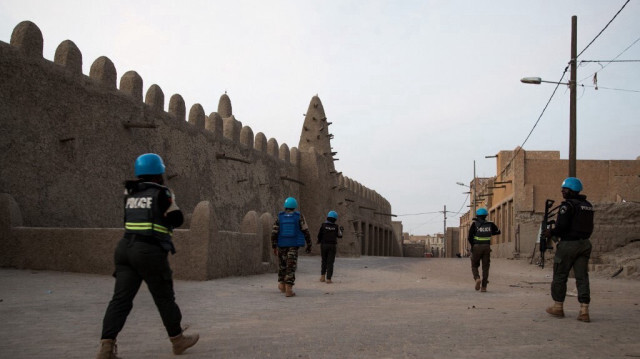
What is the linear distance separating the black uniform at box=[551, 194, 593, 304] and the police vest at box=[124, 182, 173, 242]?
500 centimetres

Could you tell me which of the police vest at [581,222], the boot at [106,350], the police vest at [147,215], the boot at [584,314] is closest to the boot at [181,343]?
the boot at [106,350]

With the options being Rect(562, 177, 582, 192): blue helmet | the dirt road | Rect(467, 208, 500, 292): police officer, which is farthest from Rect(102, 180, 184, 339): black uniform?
Rect(467, 208, 500, 292): police officer

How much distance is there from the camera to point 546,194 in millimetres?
31344

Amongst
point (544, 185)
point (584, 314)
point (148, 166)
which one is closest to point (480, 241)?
point (584, 314)

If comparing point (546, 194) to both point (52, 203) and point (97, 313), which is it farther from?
point (97, 313)

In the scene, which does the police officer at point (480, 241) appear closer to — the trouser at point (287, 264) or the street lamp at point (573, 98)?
→ the trouser at point (287, 264)

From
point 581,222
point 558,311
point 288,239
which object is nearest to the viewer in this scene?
point 558,311

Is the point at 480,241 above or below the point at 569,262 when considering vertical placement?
above

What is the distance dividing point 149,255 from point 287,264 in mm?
5722

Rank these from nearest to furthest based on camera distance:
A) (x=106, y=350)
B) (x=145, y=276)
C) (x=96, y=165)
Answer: (x=106, y=350)
(x=145, y=276)
(x=96, y=165)

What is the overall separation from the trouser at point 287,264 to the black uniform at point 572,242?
14.5 ft

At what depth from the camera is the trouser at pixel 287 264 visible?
395 inches

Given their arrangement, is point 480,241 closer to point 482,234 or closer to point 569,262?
point 482,234

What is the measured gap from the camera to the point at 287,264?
33.7ft
